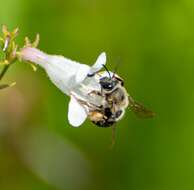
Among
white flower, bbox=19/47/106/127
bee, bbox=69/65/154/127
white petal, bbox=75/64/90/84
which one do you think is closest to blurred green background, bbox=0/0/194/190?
bee, bbox=69/65/154/127

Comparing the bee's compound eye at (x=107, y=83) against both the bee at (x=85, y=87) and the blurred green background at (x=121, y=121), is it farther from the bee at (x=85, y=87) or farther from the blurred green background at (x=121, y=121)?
the blurred green background at (x=121, y=121)

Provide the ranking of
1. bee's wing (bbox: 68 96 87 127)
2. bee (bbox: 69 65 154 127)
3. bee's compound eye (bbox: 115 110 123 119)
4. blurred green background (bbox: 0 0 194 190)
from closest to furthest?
bee's wing (bbox: 68 96 87 127) → bee (bbox: 69 65 154 127) → bee's compound eye (bbox: 115 110 123 119) → blurred green background (bbox: 0 0 194 190)

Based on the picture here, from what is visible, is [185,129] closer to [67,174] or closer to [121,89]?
[67,174]

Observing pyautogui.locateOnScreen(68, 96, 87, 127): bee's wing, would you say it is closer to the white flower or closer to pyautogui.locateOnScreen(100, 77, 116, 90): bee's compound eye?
the white flower

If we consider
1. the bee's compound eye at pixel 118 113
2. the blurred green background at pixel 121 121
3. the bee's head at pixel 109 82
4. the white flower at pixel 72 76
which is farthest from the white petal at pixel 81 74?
the blurred green background at pixel 121 121

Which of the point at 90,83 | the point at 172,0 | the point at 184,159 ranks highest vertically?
the point at 172,0

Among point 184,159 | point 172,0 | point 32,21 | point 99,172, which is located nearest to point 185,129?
point 184,159

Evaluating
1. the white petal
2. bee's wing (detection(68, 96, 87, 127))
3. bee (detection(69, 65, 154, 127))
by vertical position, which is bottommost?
bee's wing (detection(68, 96, 87, 127))
